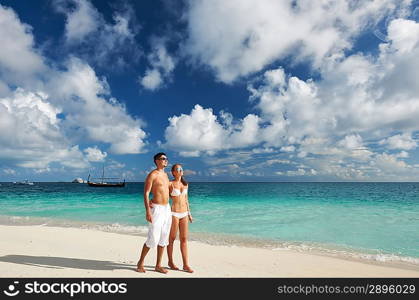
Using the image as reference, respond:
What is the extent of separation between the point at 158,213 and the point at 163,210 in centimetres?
12

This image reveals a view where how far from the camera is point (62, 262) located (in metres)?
5.96

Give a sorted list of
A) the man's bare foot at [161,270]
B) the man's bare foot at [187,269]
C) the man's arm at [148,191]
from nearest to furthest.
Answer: the man's arm at [148,191] < the man's bare foot at [161,270] < the man's bare foot at [187,269]

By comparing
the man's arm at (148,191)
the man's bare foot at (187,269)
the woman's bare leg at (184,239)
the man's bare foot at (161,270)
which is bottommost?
the man's bare foot at (187,269)

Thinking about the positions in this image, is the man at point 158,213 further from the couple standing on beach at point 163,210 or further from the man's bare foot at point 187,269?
the man's bare foot at point 187,269

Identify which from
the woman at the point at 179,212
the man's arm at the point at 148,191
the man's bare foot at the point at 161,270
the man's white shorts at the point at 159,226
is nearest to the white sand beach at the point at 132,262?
the man's bare foot at the point at 161,270

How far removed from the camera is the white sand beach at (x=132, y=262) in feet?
17.5

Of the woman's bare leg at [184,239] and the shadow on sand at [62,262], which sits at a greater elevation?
the woman's bare leg at [184,239]

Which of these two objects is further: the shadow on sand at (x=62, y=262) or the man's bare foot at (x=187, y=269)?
the shadow on sand at (x=62, y=262)

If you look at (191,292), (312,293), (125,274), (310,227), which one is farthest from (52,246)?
(310,227)

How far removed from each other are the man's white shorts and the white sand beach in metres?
0.70

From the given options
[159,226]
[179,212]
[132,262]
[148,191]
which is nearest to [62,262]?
A: [132,262]

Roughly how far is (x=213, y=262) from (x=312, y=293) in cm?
260

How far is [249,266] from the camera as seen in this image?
20.6 ft

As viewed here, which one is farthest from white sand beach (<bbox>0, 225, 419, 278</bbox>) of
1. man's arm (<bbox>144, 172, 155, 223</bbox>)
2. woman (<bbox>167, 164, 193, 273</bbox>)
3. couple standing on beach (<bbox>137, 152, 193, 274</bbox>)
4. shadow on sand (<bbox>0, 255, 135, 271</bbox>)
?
man's arm (<bbox>144, 172, 155, 223</bbox>)
